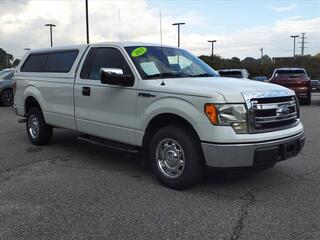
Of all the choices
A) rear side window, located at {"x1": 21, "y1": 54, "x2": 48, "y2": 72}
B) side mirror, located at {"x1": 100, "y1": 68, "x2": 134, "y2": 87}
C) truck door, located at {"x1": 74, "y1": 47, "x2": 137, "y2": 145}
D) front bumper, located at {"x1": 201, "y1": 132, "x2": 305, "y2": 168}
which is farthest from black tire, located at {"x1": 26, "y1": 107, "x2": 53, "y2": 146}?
front bumper, located at {"x1": 201, "y1": 132, "x2": 305, "y2": 168}

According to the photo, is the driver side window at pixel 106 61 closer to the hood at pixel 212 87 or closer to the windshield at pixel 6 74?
the hood at pixel 212 87

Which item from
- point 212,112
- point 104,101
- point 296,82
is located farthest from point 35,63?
point 296,82

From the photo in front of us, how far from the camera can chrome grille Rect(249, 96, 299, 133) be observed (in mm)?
4988

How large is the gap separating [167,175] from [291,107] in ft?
5.89

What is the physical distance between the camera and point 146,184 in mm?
5707

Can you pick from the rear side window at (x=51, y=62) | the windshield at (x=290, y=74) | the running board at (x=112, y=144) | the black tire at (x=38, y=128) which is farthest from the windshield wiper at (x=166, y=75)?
the windshield at (x=290, y=74)

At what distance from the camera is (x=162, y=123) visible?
5707mm

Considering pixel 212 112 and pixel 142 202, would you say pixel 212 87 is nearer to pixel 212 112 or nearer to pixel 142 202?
pixel 212 112

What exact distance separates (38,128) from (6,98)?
34.6 feet

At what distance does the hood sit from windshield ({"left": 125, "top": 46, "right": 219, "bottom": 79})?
0.82ft

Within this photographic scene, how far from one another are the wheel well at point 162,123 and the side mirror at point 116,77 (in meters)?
0.63

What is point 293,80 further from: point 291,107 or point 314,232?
point 314,232

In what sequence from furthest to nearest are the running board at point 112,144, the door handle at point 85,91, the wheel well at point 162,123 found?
the door handle at point 85,91
the running board at point 112,144
the wheel well at point 162,123

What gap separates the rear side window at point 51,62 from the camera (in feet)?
24.3
